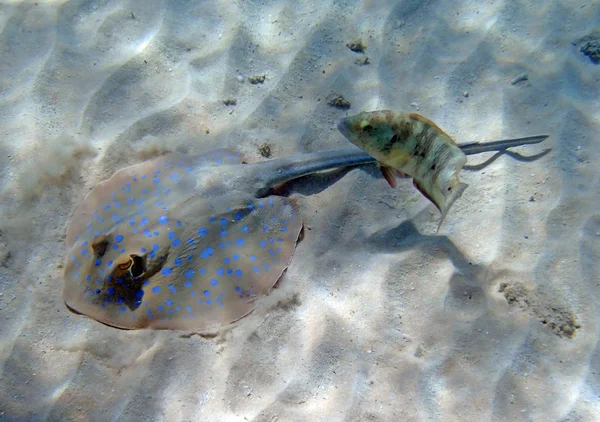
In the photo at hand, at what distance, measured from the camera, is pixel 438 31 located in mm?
4887

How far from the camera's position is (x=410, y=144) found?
329 cm

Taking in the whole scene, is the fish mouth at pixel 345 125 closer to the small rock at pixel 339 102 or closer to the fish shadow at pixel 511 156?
the small rock at pixel 339 102

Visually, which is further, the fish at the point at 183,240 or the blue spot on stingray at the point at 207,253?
the blue spot on stingray at the point at 207,253

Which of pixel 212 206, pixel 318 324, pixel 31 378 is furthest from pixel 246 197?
pixel 31 378

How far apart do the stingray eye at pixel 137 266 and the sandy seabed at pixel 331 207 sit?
0.52 meters

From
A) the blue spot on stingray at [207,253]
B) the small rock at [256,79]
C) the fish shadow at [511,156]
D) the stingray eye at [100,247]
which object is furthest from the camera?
the small rock at [256,79]

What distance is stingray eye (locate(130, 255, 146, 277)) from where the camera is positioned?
297 centimetres

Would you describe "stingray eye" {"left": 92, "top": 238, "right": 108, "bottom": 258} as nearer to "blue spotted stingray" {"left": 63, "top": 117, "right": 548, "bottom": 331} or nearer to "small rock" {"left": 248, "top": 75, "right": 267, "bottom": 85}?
"blue spotted stingray" {"left": 63, "top": 117, "right": 548, "bottom": 331}

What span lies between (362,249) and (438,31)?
3.20 m

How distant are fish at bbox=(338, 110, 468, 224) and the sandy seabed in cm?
65

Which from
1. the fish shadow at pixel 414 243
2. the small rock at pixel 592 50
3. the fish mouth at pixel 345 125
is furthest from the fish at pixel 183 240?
the small rock at pixel 592 50

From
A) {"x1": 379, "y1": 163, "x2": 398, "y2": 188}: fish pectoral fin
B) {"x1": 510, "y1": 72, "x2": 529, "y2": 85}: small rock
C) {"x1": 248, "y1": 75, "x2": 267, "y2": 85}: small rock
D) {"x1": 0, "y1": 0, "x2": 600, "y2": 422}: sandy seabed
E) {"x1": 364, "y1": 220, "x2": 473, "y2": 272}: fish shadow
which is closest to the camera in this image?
{"x1": 0, "y1": 0, "x2": 600, "y2": 422}: sandy seabed

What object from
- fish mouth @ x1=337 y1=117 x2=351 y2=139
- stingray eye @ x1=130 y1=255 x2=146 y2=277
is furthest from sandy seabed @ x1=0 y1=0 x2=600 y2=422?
fish mouth @ x1=337 y1=117 x2=351 y2=139

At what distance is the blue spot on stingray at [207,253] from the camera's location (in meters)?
3.30
